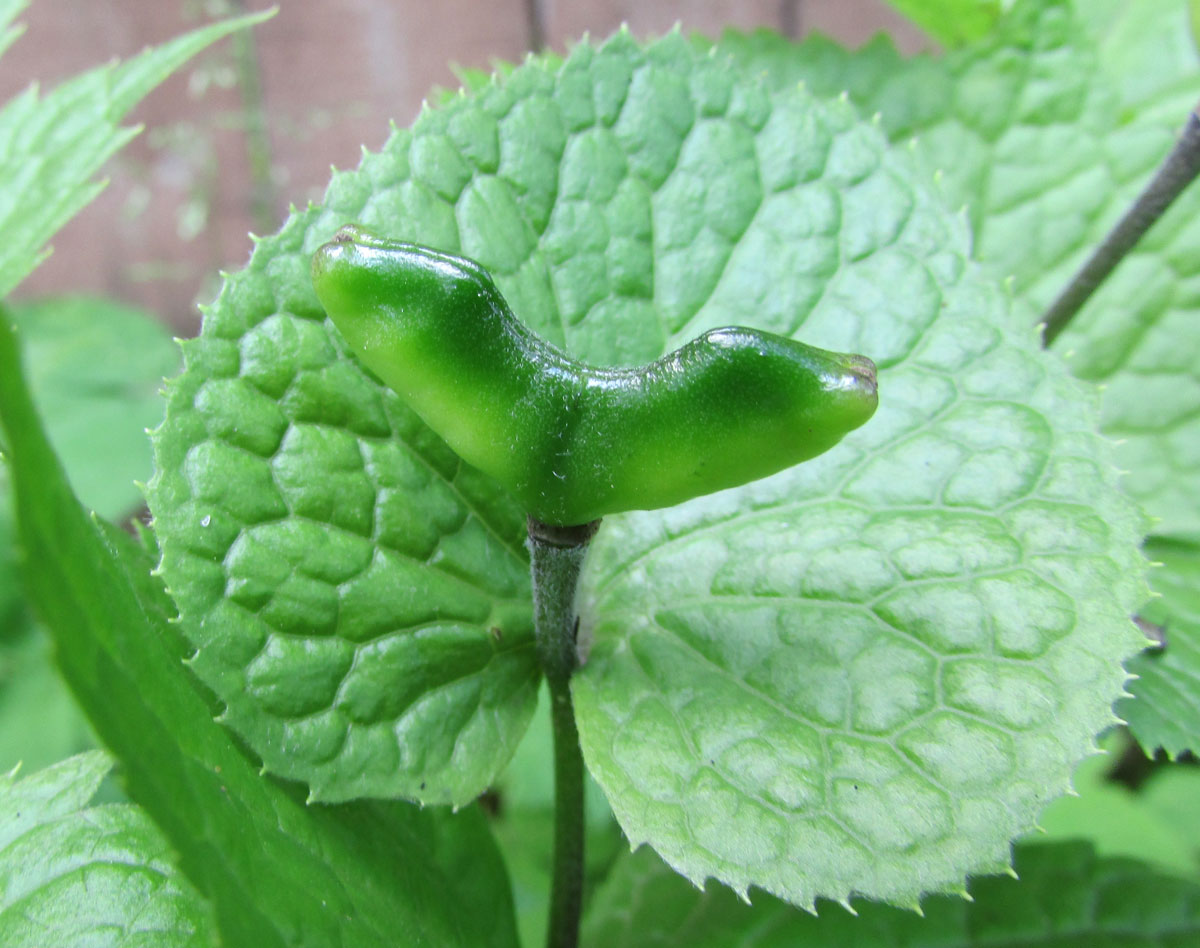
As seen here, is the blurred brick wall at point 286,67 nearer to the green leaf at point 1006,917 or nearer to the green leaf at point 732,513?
the green leaf at point 732,513

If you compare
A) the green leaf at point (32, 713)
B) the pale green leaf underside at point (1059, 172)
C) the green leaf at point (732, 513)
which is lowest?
the green leaf at point (32, 713)

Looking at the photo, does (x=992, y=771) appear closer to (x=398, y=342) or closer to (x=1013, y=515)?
(x=1013, y=515)

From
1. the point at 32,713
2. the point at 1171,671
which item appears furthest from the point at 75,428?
the point at 1171,671

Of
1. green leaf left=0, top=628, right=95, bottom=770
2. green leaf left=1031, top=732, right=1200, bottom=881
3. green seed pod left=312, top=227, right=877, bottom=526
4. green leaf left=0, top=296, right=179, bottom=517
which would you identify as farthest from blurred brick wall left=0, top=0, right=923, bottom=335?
green seed pod left=312, top=227, right=877, bottom=526

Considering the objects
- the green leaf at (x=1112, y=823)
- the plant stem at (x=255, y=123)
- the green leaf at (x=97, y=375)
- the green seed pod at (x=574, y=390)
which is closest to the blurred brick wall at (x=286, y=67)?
the plant stem at (x=255, y=123)

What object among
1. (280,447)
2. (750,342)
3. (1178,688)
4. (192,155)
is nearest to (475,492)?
(280,447)

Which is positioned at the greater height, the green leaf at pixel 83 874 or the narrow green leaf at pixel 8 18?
the narrow green leaf at pixel 8 18
